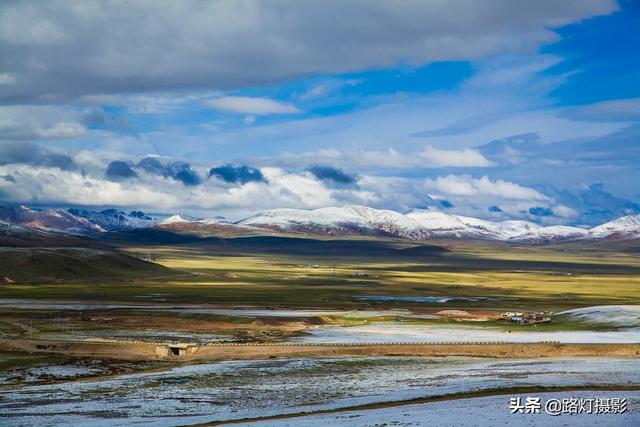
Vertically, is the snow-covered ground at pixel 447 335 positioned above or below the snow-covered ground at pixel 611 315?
below

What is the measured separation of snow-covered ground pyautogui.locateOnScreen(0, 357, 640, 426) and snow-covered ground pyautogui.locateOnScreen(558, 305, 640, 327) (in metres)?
36.5

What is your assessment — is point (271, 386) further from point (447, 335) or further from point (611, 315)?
point (611, 315)

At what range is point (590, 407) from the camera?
57750mm

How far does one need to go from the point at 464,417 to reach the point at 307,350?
41.9m

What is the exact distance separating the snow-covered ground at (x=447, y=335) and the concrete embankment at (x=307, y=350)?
680 centimetres

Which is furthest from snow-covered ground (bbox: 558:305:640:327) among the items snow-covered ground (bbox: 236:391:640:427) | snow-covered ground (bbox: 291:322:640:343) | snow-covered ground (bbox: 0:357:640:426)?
snow-covered ground (bbox: 236:391:640:427)

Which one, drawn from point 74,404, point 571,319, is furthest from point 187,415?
point 571,319

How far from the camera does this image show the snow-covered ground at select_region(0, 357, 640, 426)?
60.6 m

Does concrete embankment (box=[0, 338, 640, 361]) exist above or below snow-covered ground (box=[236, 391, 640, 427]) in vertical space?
below

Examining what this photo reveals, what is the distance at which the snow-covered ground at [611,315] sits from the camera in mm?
Result: 120963

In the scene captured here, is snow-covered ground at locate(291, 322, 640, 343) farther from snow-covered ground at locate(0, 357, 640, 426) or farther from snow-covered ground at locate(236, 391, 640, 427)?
snow-covered ground at locate(236, 391, 640, 427)

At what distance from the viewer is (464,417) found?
183 ft

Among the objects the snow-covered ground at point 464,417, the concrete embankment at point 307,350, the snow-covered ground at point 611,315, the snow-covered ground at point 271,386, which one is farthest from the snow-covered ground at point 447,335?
the snow-covered ground at point 464,417

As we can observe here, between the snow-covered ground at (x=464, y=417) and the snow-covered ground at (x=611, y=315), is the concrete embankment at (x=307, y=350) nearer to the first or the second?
the snow-covered ground at (x=611, y=315)
